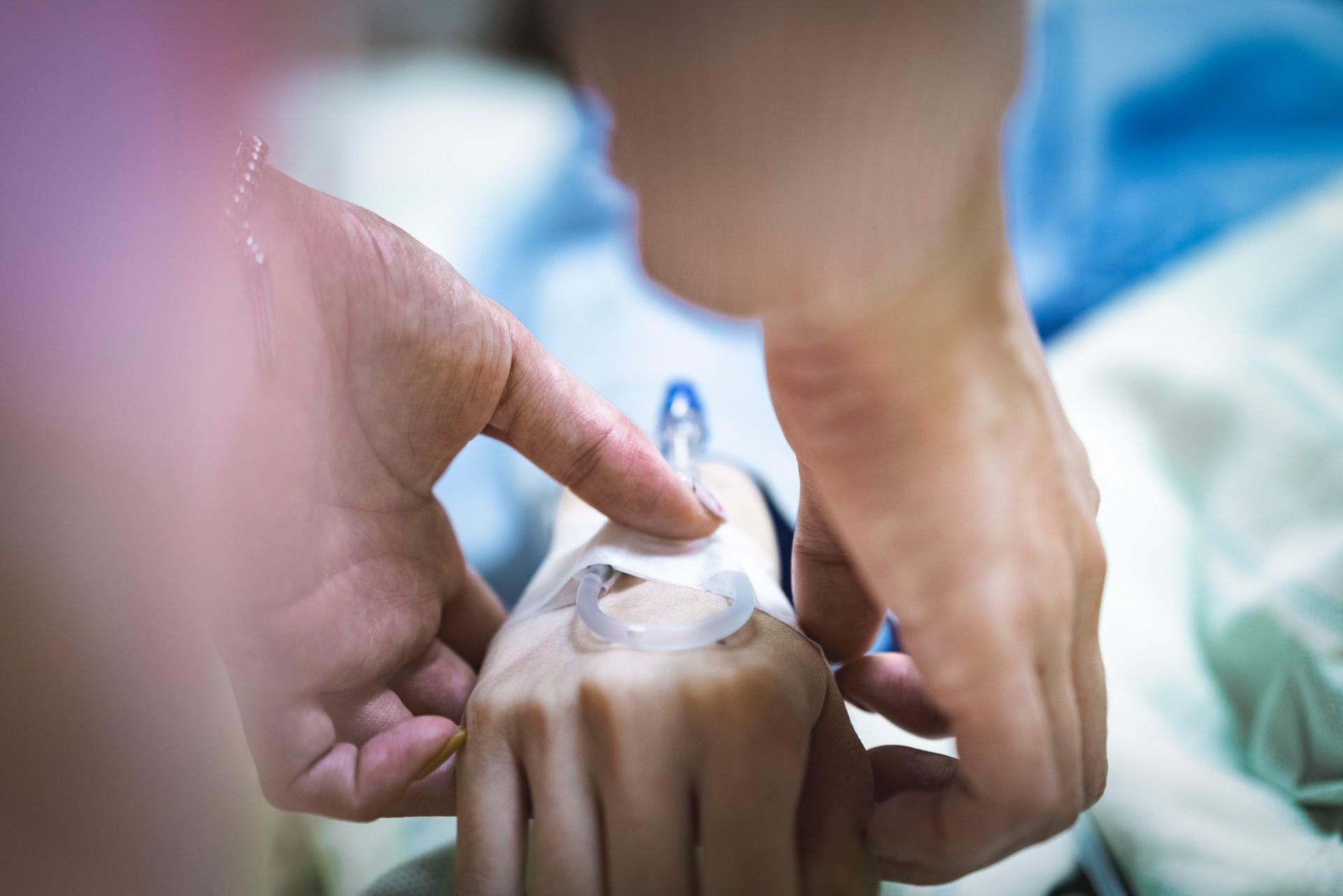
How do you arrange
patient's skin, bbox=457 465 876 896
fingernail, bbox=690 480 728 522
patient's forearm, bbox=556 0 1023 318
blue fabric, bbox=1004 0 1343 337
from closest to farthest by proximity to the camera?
patient's forearm, bbox=556 0 1023 318, patient's skin, bbox=457 465 876 896, fingernail, bbox=690 480 728 522, blue fabric, bbox=1004 0 1343 337

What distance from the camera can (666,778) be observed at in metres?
0.48

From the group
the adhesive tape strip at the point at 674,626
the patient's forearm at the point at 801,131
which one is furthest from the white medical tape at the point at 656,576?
the patient's forearm at the point at 801,131

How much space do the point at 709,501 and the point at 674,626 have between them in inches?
8.7

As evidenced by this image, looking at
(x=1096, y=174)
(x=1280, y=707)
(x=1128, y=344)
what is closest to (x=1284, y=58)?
(x=1096, y=174)

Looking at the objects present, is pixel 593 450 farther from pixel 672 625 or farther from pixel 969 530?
pixel 969 530

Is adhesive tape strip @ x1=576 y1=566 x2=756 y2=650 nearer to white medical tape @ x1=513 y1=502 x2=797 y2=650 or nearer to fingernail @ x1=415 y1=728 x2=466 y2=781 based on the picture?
white medical tape @ x1=513 y1=502 x2=797 y2=650

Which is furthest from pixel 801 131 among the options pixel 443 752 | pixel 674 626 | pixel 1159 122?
pixel 1159 122

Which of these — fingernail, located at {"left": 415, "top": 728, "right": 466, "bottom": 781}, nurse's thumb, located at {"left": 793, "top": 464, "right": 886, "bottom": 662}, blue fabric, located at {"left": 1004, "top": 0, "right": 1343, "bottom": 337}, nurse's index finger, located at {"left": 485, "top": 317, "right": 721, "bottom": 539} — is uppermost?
blue fabric, located at {"left": 1004, "top": 0, "right": 1343, "bottom": 337}

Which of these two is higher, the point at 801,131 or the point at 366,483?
the point at 801,131

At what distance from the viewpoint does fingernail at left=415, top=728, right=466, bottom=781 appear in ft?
1.78

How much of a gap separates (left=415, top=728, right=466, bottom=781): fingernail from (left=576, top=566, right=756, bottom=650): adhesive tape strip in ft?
0.35

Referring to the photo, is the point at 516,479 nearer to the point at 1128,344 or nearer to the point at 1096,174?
the point at 1128,344

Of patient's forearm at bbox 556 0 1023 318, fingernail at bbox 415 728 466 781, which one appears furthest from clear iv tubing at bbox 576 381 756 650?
patient's forearm at bbox 556 0 1023 318

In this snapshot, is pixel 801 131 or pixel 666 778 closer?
pixel 801 131
